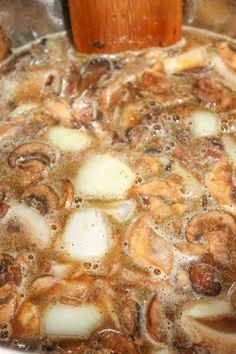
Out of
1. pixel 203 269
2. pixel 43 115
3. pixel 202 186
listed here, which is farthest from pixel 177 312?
pixel 43 115

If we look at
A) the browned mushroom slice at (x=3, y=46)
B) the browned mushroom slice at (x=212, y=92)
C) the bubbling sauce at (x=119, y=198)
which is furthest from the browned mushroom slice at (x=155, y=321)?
the browned mushroom slice at (x=3, y=46)

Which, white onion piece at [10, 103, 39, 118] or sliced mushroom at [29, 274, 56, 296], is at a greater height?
white onion piece at [10, 103, 39, 118]

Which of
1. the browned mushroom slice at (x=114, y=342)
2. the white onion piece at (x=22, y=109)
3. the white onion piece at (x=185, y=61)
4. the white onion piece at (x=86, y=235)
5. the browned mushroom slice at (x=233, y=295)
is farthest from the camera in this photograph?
the white onion piece at (x=185, y=61)

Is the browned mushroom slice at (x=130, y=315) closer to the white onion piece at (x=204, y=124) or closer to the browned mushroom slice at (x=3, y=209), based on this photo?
the browned mushroom slice at (x=3, y=209)

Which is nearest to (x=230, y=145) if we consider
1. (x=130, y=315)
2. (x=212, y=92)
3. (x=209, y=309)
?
(x=212, y=92)

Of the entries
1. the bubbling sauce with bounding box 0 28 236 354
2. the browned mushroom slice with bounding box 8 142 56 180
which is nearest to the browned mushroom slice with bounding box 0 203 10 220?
the bubbling sauce with bounding box 0 28 236 354

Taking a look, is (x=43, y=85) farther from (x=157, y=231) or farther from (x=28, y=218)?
(x=157, y=231)

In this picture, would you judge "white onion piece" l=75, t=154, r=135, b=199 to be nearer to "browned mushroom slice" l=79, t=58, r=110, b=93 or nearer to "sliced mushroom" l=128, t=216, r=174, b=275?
A: "sliced mushroom" l=128, t=216, r=174, b=275
